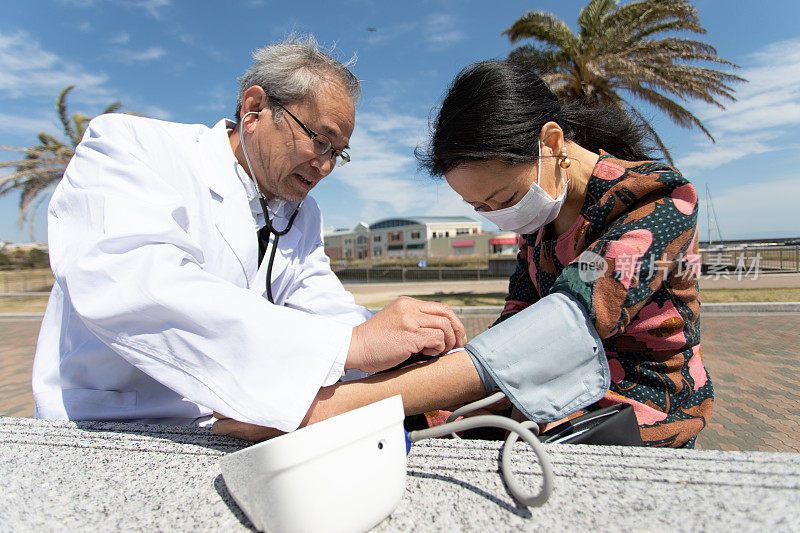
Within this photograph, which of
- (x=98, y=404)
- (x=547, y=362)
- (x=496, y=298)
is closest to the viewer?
(x=547, y=362)

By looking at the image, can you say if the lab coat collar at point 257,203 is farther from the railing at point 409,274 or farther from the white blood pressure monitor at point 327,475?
the railing at point 409,274

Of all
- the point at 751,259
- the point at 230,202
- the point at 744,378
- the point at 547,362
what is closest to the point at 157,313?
the point at 230,202

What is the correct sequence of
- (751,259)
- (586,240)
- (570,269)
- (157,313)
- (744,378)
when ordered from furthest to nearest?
(751,259), (744,378), (586,240), (570,269), (157,313)

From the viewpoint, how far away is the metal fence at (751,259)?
15.7 meters

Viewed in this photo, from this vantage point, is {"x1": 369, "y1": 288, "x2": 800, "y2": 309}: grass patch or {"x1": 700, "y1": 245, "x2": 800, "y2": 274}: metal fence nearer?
{"x1": 369, "y1": 288, "x2": 800, "y2": 309}: grass patch

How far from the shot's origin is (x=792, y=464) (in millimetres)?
878

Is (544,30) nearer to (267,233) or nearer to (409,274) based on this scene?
(267,233)

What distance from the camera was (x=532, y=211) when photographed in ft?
5.73

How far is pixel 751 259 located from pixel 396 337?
19.7 m

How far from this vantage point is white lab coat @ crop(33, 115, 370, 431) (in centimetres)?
100

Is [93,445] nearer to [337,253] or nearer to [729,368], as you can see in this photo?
A: [729,368]

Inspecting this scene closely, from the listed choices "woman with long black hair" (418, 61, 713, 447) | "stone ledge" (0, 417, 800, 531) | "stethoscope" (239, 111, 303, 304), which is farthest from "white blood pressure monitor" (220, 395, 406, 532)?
"stethoscope" (239, 111, 303, 304)

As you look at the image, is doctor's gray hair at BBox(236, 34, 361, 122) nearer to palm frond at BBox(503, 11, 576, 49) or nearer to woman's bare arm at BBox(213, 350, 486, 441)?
woman's bare arm at BBox(213, 350, 486, 441)

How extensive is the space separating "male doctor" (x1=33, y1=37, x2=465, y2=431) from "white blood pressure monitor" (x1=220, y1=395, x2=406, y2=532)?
0.22m
